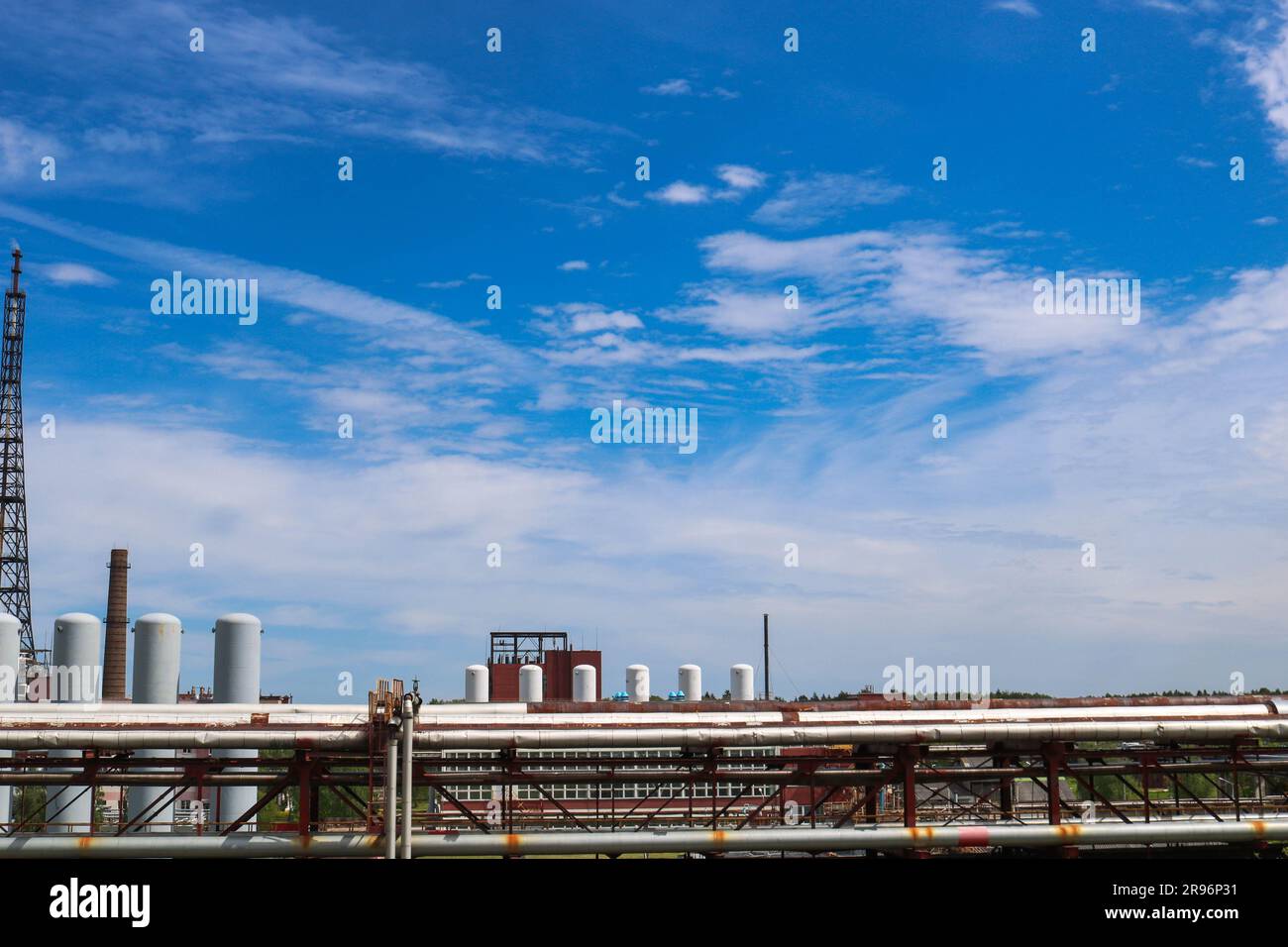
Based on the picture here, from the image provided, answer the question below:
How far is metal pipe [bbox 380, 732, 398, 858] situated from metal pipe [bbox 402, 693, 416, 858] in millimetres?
217

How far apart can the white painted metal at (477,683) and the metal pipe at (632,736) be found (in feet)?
135

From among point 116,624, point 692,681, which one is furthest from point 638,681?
point 116,624

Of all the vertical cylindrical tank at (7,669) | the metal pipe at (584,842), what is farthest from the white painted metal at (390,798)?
A: the vertical cylindrical tank at (7,669)

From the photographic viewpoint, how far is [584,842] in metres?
24.7

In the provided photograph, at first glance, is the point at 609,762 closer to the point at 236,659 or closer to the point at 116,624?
the point at 236,659

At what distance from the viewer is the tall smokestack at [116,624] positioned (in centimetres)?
6200

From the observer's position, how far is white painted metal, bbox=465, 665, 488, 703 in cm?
6650

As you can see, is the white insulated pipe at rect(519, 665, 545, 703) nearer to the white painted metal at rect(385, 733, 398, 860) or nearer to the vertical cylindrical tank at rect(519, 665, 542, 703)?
the vertical cylindrical tank at rect(519, 665, 542, 703)

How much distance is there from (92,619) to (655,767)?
2443 centimetres

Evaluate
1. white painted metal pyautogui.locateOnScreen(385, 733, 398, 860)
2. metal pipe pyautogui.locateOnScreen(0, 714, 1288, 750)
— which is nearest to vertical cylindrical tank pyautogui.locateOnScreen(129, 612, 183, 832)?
metal pipe pyautogui.locateOnScreen(0, 714, 1288, 750)
